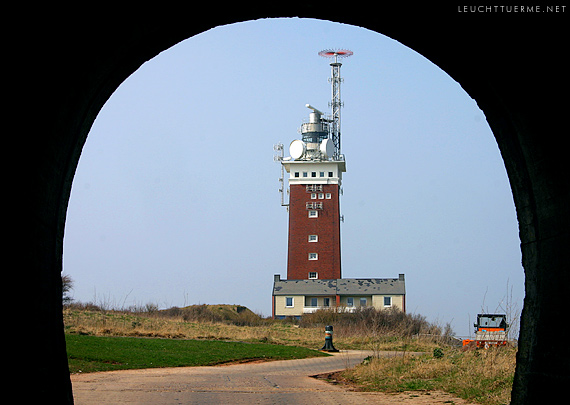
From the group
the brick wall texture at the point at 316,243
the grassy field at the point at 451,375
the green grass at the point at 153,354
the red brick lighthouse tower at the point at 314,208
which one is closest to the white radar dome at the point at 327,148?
the red brick lighthouse tower at the point at 314,208

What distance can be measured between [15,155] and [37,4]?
1.30 meters

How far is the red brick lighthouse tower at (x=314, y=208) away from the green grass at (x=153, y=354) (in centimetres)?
4370

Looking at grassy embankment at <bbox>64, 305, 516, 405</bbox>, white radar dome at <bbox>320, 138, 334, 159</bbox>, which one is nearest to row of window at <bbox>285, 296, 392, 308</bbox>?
white radar dome at <bbox>320, 138, 334, 159</bbox>

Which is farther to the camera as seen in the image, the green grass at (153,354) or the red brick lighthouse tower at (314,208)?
the red brick lighthouse tower at (314,208)

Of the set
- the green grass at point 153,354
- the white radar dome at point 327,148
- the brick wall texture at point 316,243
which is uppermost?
the white radar dome at point 327,148

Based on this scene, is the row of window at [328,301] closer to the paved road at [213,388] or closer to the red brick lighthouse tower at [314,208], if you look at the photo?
the red brick lighthouse tower at [314,208]

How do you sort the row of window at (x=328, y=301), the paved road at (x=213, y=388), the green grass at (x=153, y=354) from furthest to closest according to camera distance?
the row of window at (x=328, y=301), the green grass at (x=153, y=354), the paved road at (x=213, y=388)

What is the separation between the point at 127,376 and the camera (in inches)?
583

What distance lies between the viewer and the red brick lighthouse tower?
69938mm

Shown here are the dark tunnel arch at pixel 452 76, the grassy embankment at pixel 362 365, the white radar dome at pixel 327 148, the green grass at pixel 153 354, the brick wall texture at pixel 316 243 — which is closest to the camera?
the dark tunnel arch at pixel 452 76

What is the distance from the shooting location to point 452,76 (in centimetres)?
768

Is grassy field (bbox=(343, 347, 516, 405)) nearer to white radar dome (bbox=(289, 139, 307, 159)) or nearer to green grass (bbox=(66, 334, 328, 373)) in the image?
green grass (bbox=(66, 334, 328, 373))

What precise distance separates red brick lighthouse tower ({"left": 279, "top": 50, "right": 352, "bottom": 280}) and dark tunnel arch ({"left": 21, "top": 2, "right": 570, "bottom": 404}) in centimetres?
6252

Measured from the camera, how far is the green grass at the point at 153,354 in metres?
17.5
